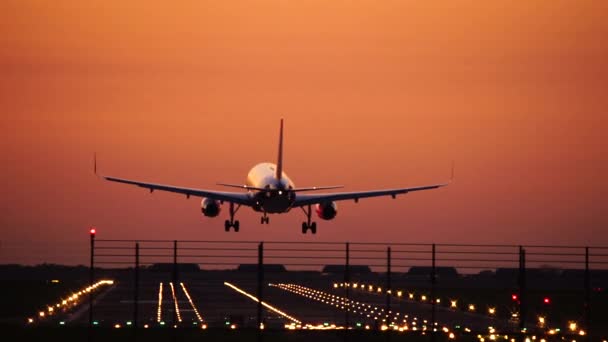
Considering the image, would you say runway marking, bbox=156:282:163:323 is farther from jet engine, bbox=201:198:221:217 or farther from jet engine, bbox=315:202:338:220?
jet engine, bbox=315:202:338:220

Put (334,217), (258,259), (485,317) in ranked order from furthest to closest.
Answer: (334,217), (485,317), (258,259)

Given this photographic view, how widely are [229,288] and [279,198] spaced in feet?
26.6

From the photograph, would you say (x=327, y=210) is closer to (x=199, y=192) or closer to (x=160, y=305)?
(x=199, y=192)

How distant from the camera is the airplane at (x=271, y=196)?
3954 inches

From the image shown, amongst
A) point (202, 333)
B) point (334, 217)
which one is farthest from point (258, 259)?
point (334, 217)

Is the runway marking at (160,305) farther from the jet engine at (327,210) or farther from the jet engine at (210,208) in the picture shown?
the jet engine at (327,210)

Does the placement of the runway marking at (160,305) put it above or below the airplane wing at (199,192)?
below

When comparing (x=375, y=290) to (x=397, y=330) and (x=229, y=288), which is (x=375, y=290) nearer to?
(x=229, y=288)

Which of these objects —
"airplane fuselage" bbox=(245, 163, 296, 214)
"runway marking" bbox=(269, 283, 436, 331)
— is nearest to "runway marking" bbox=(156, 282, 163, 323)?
"runway marking" bbox=(269, 283, 436, 331)

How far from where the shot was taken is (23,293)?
3351 inches

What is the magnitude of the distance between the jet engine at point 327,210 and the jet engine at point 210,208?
8.60 m

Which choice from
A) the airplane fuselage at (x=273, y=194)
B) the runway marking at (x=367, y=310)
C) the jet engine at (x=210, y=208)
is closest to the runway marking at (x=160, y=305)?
the jet engine at (x=210, y=208)

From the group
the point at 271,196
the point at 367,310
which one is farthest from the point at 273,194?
the point at 367,310

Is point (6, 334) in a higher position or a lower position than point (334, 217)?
lower
